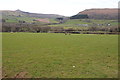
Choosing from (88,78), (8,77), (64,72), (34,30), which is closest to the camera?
(88,78)

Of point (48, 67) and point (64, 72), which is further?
point (48, 67)

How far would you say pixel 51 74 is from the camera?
15.0 m

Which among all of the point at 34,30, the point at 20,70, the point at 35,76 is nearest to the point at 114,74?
the point at 35,76

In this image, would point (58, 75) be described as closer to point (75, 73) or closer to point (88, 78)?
point (75, 73)

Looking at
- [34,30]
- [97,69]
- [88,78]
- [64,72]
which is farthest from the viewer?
[34,30]

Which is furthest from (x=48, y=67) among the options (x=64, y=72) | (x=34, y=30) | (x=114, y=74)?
(x=34, y=30)

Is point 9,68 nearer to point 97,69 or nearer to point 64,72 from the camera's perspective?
point 64,72

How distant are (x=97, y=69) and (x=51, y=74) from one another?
172 inches

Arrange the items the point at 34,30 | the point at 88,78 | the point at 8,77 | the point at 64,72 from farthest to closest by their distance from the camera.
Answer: the point at 34,30
the point at 64,72
the point at 8,77
the point at 88,78

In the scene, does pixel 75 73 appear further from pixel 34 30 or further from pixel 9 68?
pixel 34 30

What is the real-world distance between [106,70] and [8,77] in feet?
27.2

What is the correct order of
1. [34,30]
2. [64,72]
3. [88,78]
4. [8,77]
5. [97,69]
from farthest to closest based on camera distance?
[34,30], [97,69], [64,72], [8,77], [88,78]

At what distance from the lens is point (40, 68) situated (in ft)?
55.8

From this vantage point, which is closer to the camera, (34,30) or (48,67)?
(48,67)
